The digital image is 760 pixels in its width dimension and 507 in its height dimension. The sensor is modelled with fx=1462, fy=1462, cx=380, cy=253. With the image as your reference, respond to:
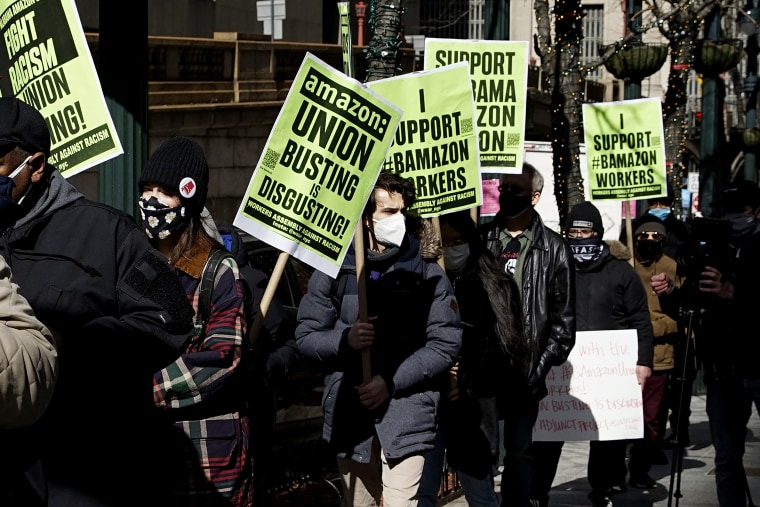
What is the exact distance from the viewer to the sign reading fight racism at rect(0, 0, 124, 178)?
5281 millimetres

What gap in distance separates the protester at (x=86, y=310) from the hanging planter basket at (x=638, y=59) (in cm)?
1362

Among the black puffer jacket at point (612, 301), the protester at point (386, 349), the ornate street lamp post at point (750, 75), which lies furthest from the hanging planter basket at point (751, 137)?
the protester at point (386, 349)

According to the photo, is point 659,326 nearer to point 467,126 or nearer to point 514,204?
point 514,204

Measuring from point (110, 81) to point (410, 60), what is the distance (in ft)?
82.5

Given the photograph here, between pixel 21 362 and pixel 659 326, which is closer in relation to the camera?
pixel 21 362

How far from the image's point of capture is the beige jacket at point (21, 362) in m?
2.82

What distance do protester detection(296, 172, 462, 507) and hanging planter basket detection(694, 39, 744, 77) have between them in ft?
48.2

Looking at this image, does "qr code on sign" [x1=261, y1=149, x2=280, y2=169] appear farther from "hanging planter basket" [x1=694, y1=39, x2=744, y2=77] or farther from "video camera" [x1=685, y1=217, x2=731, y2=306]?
"hanging planter basket" [x1=694, y1=39, x2=744, y2=77]

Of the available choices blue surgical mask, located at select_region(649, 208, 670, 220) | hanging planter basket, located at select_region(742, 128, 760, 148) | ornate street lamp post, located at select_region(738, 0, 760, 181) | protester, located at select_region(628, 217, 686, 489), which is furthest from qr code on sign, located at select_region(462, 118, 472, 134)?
hanging planter basket, located at select_region(742, 128, 760, 148)

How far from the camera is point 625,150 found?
11000 millimetres

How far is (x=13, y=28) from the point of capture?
18.1 ft

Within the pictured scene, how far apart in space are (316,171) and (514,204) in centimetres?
212

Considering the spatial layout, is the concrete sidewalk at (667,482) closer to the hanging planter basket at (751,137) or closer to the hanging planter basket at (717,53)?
the hanging planter basket at (717,53)

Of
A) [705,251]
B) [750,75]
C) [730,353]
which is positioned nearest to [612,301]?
[705,251]
